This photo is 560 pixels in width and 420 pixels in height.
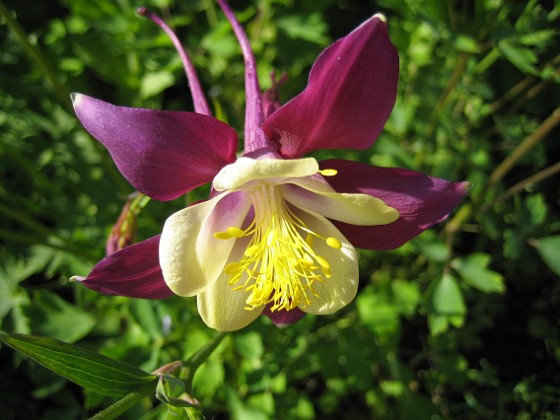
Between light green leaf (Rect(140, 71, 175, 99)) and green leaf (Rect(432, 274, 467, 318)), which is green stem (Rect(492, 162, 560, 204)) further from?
light green leaf (Rect(140, 71, 175, 99))

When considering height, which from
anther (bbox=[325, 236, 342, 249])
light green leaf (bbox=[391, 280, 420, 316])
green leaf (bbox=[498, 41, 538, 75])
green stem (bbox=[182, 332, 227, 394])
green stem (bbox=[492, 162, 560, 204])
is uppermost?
green leaf (bbox=[498, 41, 538, 75])

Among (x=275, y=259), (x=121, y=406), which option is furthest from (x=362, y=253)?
(x=121, y=406)

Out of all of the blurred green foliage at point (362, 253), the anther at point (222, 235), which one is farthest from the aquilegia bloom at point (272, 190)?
the blurred green foliage at point (362, 253)

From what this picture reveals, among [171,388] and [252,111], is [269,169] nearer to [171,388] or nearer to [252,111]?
[252,111]

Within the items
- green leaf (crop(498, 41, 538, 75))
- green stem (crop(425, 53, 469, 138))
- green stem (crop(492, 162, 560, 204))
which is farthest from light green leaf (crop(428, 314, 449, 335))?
green leaf (crop(498, 41, 538, 75))

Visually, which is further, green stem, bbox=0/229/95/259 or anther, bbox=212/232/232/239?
green stem, bbox=0/229/95/259

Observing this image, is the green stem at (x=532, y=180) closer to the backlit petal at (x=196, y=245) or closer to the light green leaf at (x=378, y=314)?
the light green leaf at (x=378, y=314)
